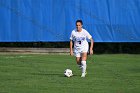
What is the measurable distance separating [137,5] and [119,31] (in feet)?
5.93

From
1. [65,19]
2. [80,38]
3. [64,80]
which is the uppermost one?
[65,19]

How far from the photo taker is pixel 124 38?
27.0 meters

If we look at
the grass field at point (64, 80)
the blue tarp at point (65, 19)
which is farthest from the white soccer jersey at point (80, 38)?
the blue tarp at point (65, 19)

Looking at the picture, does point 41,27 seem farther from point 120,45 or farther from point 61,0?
point 120,45

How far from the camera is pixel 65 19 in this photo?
27.0m

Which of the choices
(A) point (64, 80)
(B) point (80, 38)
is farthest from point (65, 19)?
(A) point (64, 80)

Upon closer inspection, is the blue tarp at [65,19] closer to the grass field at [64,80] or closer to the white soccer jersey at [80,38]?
the grass field at [64,80]

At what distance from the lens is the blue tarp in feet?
88.4

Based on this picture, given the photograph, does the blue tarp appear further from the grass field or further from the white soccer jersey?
the white soccer jersey

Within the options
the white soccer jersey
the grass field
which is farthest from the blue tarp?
the white soccer jersey

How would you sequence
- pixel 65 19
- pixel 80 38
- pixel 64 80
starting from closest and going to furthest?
pixel 64 80
pixel 80 38
pixel 65 19

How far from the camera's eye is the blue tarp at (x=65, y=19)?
2695cm

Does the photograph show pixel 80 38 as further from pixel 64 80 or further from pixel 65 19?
pixel 65 19

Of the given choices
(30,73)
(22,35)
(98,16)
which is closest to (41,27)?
(22,35)
